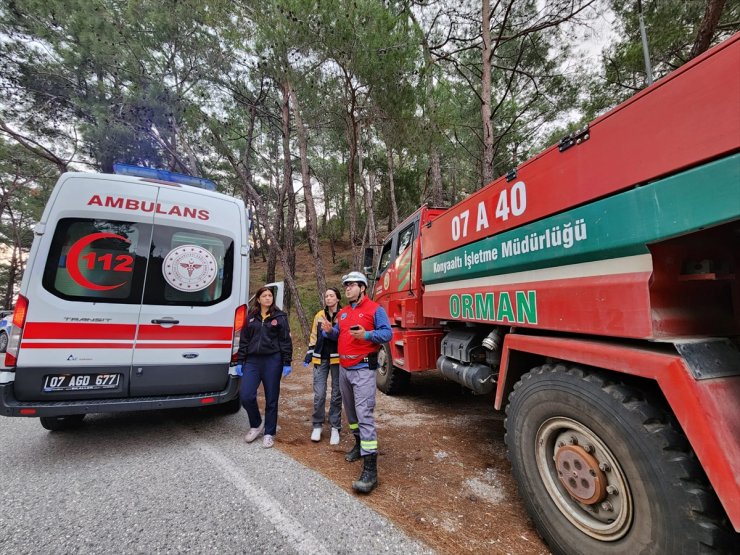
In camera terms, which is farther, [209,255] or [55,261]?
[209,255]

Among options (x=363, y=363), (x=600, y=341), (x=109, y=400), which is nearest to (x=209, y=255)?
(x=109, y=400)

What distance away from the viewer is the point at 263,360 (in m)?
3.40

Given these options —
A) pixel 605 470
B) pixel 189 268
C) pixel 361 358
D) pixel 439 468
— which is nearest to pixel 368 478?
pixel 439 468

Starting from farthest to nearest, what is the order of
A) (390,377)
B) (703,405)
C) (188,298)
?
(390,377) → (188,298) → (703,405)

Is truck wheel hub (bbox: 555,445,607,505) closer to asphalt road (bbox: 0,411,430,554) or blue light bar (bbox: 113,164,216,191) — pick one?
asphalt road (bbox: 0,411,430,554)

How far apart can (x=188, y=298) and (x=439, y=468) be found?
2.78 metres

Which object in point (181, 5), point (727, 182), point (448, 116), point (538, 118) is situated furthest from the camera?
point (538, 118)

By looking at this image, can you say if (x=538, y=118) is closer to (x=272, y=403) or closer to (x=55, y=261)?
(x=272, y=403)

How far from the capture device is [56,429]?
3.52 m

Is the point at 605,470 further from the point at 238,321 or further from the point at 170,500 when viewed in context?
the point at 238,321

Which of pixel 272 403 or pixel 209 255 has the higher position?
pixel 209 255

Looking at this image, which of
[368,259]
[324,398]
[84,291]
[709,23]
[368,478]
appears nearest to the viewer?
[368,478]

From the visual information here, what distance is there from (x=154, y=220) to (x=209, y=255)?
0.57 meters

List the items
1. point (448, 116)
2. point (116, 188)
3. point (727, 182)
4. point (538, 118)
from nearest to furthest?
1. point (727, 182)
2. point (116, 188)
3. point (448, 116)
4. point (538, 118)
